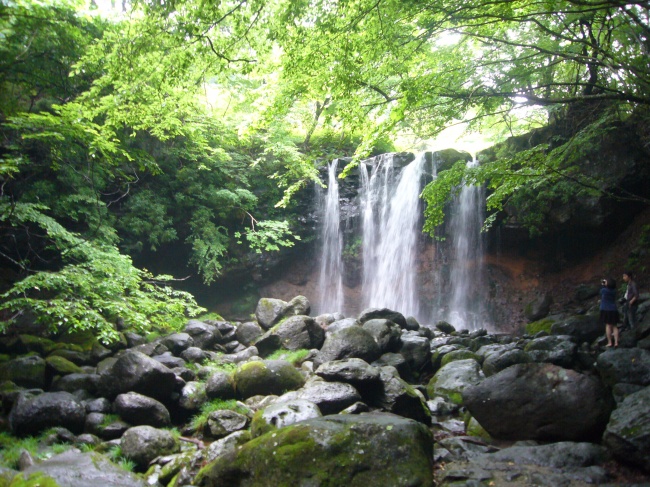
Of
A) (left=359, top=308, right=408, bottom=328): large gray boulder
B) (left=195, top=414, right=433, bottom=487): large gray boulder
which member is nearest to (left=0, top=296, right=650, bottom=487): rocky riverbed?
(left=195, top=414, right=433, bottom=487): large gray boulder

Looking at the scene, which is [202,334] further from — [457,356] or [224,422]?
[457,356]

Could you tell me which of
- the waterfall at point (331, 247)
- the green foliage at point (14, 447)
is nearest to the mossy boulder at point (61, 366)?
the green foliage at point (14, 447)

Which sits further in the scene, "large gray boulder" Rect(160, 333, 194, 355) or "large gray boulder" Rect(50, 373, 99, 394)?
"large gray boulder" Rect(160, 333, 194, 355)

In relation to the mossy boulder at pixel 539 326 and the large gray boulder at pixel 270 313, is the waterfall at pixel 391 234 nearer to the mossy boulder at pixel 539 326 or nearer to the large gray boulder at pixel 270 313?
the mossy boulder at pixel 539 326

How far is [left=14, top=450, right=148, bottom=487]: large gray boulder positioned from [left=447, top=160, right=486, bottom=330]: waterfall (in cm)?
1422

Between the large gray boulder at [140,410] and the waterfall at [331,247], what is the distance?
1209 cm

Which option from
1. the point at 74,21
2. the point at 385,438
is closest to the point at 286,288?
the point at 74,21

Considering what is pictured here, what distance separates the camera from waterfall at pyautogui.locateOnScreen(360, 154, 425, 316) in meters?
17.2

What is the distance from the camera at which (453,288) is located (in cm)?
1683

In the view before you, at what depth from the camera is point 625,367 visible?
5.89 meters

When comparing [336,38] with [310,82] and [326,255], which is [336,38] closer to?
[310,82]

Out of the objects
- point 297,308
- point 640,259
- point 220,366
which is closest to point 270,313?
point 297,308

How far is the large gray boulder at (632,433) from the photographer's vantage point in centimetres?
380

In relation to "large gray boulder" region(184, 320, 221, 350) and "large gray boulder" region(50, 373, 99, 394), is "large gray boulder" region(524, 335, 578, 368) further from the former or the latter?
"large gray boulder" region(50, 373, 99, 394)
